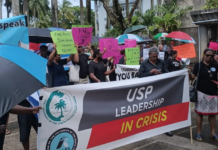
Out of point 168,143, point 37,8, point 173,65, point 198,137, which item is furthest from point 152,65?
point 37,8

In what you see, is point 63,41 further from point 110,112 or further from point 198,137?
point 198,137

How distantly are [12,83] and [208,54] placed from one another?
12.4 ft

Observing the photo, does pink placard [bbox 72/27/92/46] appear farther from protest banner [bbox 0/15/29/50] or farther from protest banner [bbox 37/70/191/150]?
protest banner [bbox 37/70/191/150]

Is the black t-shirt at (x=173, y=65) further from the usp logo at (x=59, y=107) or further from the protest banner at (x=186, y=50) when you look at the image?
the usp logo at (x=59, y=107)

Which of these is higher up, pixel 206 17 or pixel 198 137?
pixel 206 17

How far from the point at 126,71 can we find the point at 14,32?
2978 millimetres

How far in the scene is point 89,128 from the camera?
3.73 meters

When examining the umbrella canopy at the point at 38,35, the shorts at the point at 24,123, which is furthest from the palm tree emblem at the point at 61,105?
the umbrella canopy at the point at 38,35

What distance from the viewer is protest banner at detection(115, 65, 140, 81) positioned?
7.07 metres

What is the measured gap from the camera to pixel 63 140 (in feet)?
11.4

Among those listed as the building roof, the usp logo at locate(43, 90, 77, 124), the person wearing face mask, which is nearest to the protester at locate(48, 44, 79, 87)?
the person wearing face mask

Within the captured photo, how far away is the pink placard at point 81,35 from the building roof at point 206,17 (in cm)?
933

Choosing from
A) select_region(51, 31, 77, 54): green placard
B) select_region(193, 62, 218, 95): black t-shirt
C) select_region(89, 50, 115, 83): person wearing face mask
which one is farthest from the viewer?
select_region(89, 50, 115, 83): person wearing face mask

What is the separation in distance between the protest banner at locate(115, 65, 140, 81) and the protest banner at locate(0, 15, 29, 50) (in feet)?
8.51
